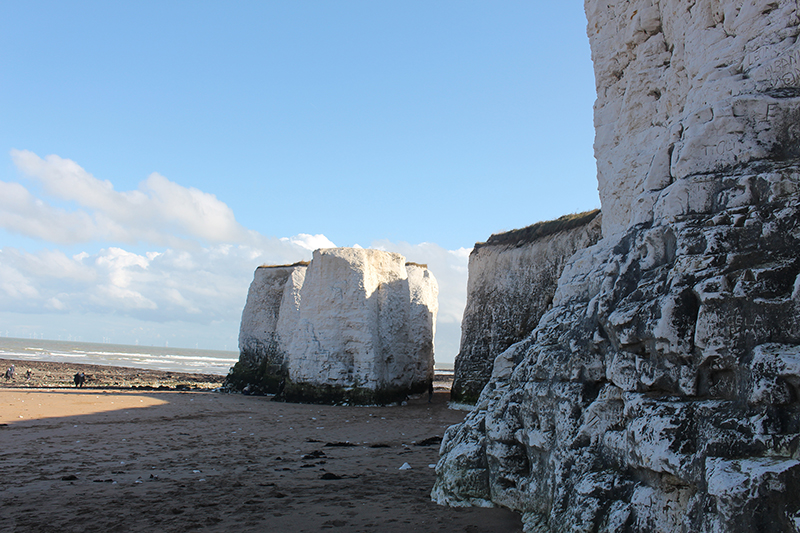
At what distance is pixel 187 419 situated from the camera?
11.0m

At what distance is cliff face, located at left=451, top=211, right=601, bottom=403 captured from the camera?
39.2 ft

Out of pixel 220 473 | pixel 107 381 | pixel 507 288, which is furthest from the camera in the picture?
pixel 107 381

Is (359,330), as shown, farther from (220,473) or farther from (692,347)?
(692,347)

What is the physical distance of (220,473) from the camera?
5.92 m

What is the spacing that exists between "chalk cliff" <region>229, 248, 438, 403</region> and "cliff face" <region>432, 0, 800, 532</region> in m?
11.0

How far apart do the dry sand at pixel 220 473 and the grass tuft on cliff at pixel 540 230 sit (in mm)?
4965

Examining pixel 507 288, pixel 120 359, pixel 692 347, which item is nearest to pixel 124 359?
pixel 120 359

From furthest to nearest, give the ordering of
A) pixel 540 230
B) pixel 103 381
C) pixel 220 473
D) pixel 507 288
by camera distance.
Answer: pixel 103 381 → pixel 507 288 → pixel 540 230 → pixel 220 473

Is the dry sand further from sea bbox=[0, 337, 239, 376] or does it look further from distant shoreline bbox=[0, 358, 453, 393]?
sea bbox=[0, 337, 239, 376]

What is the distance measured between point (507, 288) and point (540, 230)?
1.73m

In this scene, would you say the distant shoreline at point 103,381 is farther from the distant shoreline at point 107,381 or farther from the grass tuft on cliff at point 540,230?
the grass tuft on cliff at point 540,230

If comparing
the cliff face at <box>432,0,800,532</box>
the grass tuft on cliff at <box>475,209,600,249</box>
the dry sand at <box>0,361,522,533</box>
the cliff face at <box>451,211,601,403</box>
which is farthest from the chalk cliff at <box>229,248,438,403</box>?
the cliff face at <box>432,0,800,532</box>

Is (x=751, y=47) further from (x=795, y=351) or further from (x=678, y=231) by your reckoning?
(x=795, y=351)

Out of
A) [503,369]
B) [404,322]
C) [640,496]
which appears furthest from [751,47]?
[404,322]
